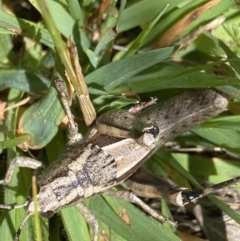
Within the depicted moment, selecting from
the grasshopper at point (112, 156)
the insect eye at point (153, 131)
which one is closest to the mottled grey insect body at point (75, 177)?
the grasshopper at point (112, 156)

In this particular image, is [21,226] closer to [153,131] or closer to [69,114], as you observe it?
[69,114]

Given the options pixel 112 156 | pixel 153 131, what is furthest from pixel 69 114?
pixel 153 131

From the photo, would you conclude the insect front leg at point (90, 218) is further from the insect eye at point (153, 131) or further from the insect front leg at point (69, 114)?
the insect eye at point (153, 131)

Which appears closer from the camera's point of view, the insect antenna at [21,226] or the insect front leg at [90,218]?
the insect antenna at [21,226]

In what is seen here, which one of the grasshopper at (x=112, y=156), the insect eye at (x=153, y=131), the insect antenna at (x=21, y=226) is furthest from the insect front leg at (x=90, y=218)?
the insect eye at (x=153, y=131)

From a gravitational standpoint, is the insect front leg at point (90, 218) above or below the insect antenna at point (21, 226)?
below

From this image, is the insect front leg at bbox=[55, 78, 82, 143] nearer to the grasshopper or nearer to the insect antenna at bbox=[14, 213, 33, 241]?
the grasshopper

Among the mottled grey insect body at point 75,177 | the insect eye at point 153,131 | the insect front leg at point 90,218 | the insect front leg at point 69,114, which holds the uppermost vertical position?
the insect front leg at point 69,114

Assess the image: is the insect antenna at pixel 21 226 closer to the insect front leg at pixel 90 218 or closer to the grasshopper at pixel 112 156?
the grasshopper at pixel 112 156
